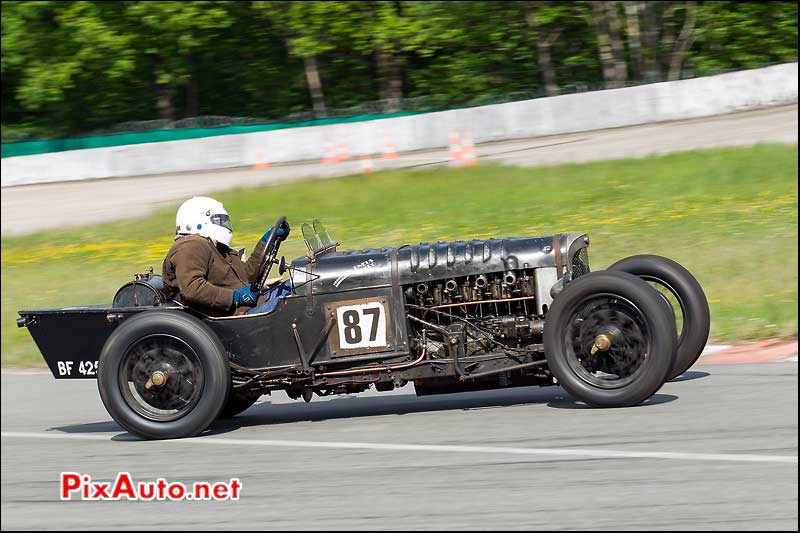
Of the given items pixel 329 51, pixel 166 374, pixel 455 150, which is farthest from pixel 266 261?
pixel 329 51

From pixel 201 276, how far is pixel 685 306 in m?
3.20

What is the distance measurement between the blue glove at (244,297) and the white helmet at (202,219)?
476 millimetres

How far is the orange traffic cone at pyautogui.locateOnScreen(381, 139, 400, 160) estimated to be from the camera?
24125 mm

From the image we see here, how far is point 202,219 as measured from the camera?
301 inches

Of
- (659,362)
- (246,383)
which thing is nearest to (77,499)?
(246,383)

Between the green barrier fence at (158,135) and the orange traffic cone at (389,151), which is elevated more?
the green barrier fence at (158,135)

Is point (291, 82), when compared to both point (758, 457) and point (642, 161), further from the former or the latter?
point (758, 457)

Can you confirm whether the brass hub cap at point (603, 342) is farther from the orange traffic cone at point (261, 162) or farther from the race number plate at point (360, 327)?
the orange traffic cone at point (261, 162)

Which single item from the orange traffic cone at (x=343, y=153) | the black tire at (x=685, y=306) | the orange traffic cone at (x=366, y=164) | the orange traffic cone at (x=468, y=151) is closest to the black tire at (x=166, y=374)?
the black tire at (x=685, y=306)

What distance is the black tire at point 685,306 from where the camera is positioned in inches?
296

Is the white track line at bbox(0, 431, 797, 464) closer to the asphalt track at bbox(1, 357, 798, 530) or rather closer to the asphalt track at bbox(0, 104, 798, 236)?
the asphalt track at bbox(1, 357, 798, 530)

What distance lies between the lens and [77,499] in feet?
19.0

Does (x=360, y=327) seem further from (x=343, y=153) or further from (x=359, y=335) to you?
(x=343, y=153)

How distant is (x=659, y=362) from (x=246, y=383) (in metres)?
2.60
